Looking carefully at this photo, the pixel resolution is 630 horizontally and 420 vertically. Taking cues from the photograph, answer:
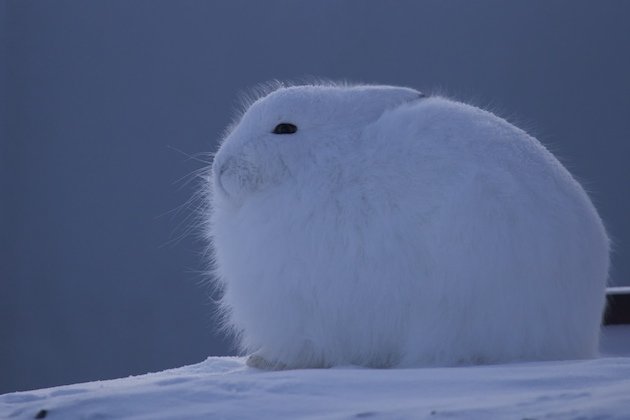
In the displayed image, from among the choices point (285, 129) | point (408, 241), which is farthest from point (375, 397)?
point (285, 129)

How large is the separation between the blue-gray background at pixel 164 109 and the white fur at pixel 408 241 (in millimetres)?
3006

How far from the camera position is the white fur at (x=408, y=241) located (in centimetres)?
129

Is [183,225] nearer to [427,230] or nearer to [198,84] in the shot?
[198,84]

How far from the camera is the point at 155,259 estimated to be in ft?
15.3

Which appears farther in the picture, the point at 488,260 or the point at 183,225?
the point at 183,225

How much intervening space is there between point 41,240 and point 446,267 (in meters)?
3.92

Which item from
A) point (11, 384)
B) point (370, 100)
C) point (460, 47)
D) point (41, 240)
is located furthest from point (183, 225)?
point (370, 100)

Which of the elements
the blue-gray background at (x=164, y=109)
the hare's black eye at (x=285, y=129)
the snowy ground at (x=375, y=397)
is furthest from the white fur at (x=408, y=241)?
the blue-gray background at (x=164, y=109)

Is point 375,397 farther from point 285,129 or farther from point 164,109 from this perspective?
point 164,109

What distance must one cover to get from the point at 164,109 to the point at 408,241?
352 cm

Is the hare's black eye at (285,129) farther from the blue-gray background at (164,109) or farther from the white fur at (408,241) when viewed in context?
the blue-gray background at (164,109)

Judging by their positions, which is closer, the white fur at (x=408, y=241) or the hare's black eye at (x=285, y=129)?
the white fur at (x=408, y=241)

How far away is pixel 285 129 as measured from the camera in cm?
150

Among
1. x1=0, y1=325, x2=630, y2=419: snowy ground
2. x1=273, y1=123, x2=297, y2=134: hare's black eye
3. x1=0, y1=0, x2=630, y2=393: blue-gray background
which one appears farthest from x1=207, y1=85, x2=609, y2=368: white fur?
x1=0, y1=0, x2=630, y2=393: blue-gray background
